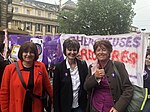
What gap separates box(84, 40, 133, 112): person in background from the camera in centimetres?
232

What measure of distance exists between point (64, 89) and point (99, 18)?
2651 cm

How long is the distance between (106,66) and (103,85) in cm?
19

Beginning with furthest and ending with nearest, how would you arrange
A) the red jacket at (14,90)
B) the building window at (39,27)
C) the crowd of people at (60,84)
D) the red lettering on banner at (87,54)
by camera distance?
1. the building window at (39,27)
2. the red lettering on banner at (87,54)
3. the red jacket at (14,90)
4. the crowd of people at (60,84)

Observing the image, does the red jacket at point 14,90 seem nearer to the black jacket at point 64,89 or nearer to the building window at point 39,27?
the black jacket at point 64,89

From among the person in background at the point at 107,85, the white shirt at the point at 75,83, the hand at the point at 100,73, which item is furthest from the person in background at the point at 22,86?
the hand at the point at 100,73

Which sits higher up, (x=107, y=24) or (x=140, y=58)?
(x=107, y=24)

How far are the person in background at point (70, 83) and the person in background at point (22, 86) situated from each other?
21 cm

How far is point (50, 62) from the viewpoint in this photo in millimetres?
7152

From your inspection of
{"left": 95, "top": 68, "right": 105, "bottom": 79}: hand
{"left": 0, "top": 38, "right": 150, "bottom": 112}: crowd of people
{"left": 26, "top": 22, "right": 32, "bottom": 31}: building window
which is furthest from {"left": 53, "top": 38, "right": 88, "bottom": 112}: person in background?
{"left": 26, "top": 22, "right": 32, "bottom": 31}: building window

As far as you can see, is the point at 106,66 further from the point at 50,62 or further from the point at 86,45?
the point at 50,62

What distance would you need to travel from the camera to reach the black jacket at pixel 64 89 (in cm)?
282

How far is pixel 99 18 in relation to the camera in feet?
94.2

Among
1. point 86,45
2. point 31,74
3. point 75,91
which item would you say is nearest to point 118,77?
point 75,91

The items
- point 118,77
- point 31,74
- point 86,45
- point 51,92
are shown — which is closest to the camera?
point 118,77
